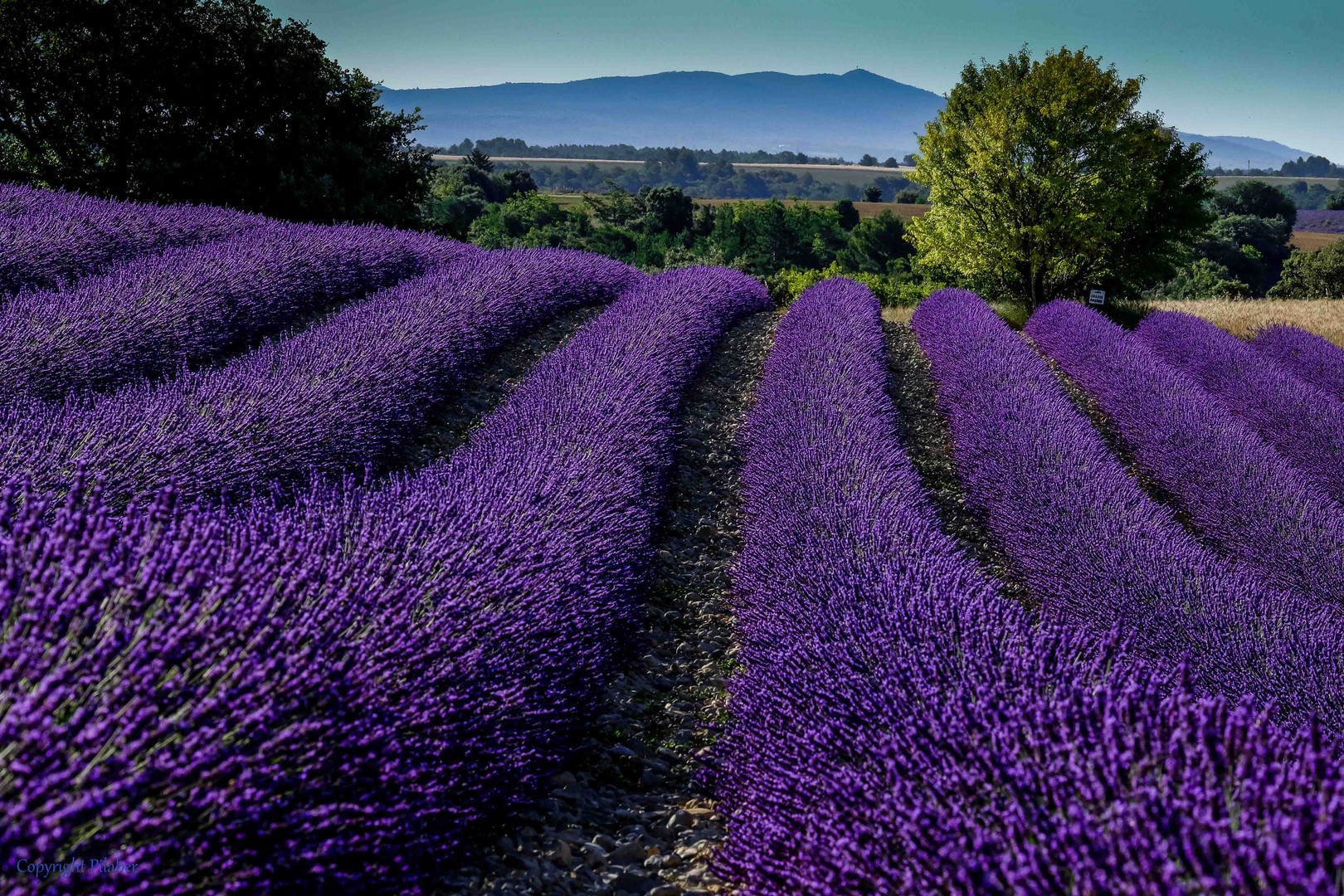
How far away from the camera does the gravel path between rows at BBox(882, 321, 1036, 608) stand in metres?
5.00

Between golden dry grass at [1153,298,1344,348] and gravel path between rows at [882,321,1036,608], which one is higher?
golden dry grass at [1153,298,1344,348]

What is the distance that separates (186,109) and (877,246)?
140ft

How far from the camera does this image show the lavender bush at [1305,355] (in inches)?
386

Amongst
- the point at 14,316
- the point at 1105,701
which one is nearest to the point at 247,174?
the point at 14,316

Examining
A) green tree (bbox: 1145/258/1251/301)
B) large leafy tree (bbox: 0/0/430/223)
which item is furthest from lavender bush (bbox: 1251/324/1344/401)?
large leafy tree (bbox: 0/0/430/223)

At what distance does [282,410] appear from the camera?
426cm

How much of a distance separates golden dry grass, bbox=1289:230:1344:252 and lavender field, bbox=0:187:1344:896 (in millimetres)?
49836

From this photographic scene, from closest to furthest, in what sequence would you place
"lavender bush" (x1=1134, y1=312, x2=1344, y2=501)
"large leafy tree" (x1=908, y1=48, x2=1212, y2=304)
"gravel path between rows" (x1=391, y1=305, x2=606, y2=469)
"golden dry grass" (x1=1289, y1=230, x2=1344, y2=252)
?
1. "gravel path between rows" (x1=391, y1=305, x2=606, y2=469)
2. "lavender bush" (x1=1134, y1=312, x2=1344, y2=501)
3. "large leafy tree" (x1=908, y1=48, x2=1212, y2=304)
4. "golden dry grass" (x1=1289, y1=230, x2=1344, y2=252)

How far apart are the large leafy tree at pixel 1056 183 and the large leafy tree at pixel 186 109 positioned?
10499 millimetres

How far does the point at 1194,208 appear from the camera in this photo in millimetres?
16250

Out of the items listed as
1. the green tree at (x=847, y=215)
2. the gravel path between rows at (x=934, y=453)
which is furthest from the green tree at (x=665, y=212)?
the gravel path between rows at (x=934, y=453)

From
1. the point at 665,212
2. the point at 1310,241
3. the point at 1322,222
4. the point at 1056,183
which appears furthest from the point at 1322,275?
the point at 1322,222

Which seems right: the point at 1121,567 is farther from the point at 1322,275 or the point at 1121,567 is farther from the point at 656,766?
the point at 1322,275

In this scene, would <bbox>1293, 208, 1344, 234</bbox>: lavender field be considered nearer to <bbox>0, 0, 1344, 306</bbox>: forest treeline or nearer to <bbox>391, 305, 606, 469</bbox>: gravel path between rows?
<bbox>0, 0, 1344, 306</bbox>: forest treeline
